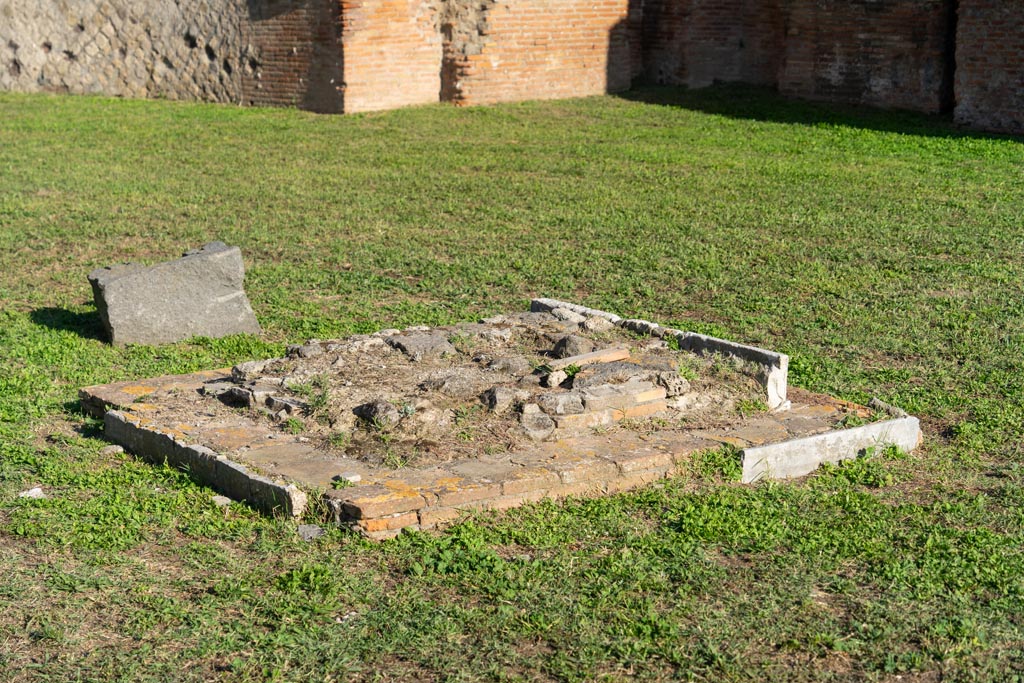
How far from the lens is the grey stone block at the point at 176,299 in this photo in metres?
6.79

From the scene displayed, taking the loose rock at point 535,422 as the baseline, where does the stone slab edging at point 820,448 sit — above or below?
below

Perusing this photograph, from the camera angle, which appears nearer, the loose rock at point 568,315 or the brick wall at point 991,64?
the loose rock at point 568,315

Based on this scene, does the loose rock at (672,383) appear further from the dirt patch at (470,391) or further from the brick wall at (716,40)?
the brick wall at (716,40)

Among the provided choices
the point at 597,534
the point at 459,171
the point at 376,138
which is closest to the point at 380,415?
the point at 597,534

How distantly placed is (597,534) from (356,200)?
7102 millimetres

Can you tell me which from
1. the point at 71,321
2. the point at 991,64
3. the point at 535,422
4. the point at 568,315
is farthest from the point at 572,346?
the point at 991,64

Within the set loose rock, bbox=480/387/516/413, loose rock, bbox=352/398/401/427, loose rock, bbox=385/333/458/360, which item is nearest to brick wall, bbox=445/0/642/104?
loose rock, bbox=385/333/458/360

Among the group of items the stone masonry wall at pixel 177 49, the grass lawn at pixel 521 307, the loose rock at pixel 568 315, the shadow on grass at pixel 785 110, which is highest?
the stone masonry wall at pixel 177 49

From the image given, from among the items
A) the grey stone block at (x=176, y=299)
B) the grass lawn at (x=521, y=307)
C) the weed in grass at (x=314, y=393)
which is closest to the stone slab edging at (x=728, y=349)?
the grass lawn at (x=521, y=307)

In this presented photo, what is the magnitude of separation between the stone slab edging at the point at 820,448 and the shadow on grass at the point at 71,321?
12.5 feet

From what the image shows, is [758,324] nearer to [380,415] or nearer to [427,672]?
[380,415]

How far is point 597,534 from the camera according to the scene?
14.5 feet

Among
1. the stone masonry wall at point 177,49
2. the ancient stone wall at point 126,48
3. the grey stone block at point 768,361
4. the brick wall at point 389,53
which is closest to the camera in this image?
the grey stone block at point 768,361

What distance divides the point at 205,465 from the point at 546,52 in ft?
40.3
